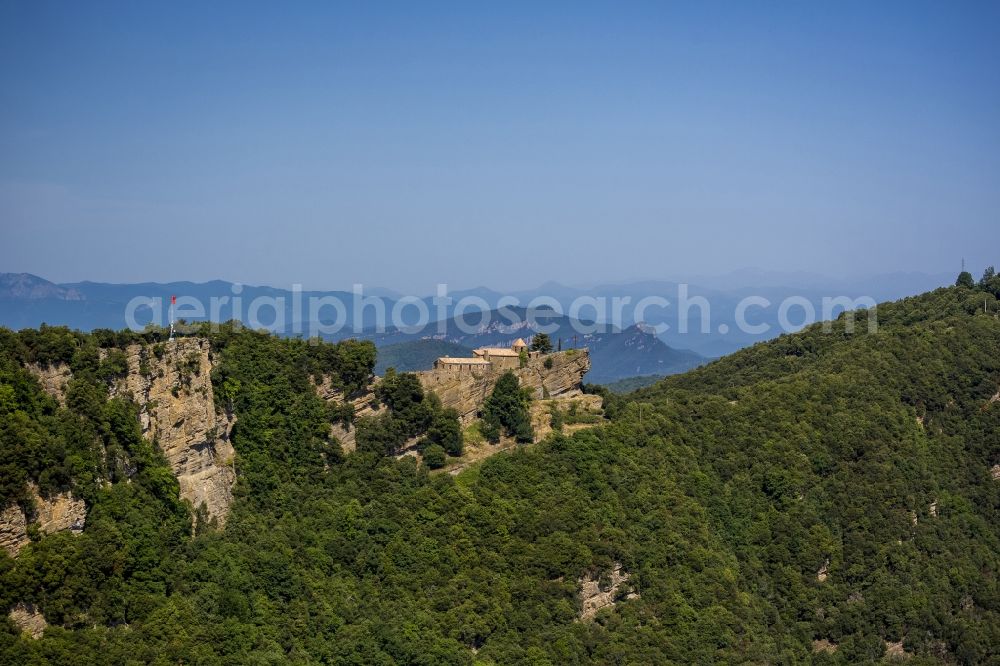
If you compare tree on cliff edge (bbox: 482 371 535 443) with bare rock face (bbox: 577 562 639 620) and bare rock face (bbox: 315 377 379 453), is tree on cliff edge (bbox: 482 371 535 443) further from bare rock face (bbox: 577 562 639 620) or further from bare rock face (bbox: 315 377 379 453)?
bare rock face (bbox: 577 562 639 620)

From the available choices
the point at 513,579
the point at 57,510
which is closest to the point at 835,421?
the point at 513,579

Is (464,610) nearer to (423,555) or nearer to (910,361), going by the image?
(423,555)

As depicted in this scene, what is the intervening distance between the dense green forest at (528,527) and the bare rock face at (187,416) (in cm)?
91

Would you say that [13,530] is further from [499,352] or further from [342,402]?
[499,352]

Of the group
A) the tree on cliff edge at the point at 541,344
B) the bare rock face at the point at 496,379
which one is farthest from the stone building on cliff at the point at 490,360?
the tree on cliff edge at the point at 541,344

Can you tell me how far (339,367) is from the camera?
60.8m

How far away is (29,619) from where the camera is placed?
136 ft

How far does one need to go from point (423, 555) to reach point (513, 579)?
445 centimetres

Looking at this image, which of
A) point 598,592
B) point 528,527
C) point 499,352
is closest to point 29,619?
point 528,527

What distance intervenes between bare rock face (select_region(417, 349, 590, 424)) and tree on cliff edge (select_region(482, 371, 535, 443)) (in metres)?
0.73

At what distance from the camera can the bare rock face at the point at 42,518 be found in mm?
41531

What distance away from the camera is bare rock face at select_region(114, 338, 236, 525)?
50688 mm

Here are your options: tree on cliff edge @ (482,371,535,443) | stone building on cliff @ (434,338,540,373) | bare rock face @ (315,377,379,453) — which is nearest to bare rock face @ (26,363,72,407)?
bare rock face @ (315,377,379,453)

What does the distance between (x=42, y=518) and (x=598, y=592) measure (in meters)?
26.3
